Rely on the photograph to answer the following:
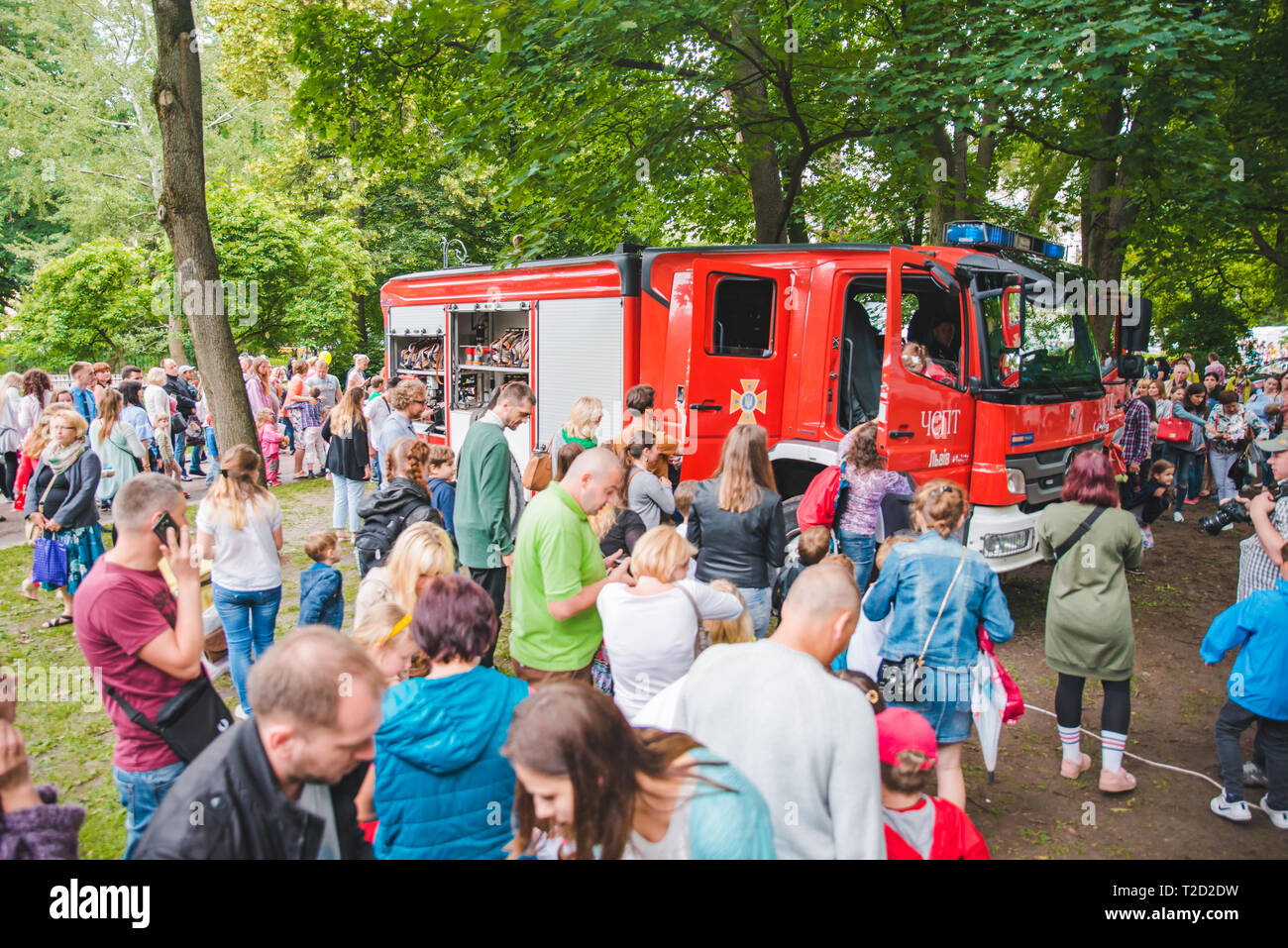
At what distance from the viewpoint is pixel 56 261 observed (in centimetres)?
1828

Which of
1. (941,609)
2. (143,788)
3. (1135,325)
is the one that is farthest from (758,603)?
(1135,325)

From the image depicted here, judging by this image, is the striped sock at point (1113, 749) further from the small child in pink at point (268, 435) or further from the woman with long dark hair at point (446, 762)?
the small child in pink at point (268, 435)

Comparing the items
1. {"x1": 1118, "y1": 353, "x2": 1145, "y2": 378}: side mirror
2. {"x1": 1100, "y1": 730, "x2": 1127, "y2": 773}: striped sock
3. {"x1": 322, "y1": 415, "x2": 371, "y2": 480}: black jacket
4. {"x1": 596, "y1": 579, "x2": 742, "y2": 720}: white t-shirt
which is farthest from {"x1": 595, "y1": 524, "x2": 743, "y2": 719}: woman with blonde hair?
{"x1": 1118, "y1": 353, "x2": 1145, "y2": 378}: side mirror

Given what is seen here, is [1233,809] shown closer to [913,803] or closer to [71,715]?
[913,803]

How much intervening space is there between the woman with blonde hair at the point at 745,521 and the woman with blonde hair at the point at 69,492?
514 centimetres

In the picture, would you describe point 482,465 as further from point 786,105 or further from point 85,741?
point 786,105

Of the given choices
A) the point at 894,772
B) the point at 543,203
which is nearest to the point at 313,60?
the point at 543,203

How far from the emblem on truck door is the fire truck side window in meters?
0.26

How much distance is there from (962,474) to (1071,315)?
1954mm

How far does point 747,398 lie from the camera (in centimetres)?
772

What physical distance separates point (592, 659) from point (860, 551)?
247 centimetres

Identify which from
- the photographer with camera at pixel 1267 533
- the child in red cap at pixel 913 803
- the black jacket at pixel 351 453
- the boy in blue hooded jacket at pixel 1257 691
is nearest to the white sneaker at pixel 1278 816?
the boy in blue hooded jacket at pixel 1257 691

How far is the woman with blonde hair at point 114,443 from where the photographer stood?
826 cm

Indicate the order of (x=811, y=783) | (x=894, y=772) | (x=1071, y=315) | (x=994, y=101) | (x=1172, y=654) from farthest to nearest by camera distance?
(x=994, y=101) → (x=1071, y=315) → (x=1172, y=654) → (x=894, y=772) → (x=811, y=783)
